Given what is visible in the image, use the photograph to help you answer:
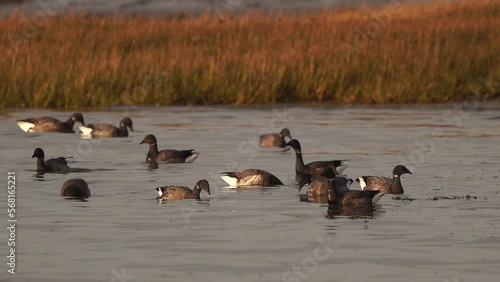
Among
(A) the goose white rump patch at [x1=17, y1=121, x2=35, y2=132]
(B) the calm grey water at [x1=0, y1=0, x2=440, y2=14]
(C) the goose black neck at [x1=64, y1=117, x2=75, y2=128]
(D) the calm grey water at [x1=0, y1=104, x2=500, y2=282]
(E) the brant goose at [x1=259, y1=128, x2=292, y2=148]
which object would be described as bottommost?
(D) the calm grey water at [x1=0, y1=104, x2=500, y2=282]

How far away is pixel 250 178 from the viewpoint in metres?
19.5

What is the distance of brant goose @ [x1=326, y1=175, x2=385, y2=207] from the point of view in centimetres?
1730

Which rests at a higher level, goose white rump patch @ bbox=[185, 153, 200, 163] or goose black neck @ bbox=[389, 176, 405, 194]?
goose white rump patch @ bbox=[185, 153, 200, 163]

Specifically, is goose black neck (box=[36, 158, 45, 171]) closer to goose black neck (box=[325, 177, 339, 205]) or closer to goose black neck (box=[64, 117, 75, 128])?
goose black neck (box=[325, 177, 339, 205])

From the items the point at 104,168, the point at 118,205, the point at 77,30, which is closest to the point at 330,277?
the point at 118,205

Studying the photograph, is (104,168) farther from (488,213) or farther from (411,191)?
(488,213)

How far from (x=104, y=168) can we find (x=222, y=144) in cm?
433

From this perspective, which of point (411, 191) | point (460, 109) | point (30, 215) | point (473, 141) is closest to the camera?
point (30, 215)

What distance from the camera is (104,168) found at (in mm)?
22094

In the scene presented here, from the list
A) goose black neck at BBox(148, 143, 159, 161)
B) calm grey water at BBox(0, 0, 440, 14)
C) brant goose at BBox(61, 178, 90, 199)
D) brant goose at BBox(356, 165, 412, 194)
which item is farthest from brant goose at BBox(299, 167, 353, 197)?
calm grey water at BBox(0, 0, 440, 14)

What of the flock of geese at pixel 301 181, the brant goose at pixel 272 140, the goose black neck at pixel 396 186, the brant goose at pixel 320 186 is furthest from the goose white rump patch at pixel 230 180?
the brant goose at pixel 272 140

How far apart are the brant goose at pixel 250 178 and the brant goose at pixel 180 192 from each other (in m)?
1.38

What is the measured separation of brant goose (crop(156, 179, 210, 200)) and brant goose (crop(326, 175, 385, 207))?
5.63ft

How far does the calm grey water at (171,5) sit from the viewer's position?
211 ft
